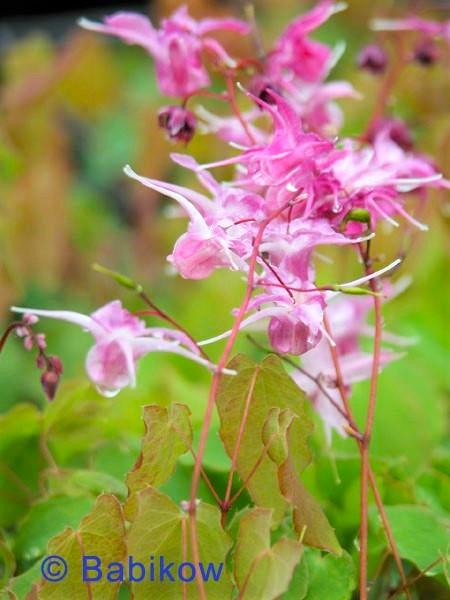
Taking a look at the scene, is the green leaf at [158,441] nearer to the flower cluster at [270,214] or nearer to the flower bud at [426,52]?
the flower cluster at [270,214]

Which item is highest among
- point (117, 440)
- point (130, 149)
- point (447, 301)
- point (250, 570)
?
point (250, 570)

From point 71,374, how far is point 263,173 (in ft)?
2.59

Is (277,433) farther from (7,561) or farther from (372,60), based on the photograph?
(372,60)

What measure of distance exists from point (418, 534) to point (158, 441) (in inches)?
6.5

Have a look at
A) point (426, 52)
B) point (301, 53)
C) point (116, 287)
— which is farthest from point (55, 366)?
point (116, 287)

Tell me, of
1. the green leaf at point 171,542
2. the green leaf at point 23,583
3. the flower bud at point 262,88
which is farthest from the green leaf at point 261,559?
the flower bud at point 262,88

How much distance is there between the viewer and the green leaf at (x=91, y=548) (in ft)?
1.52

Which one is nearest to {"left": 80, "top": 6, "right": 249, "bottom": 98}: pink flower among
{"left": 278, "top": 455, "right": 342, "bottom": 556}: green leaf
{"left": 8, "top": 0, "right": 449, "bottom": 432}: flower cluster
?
{"left": 8, "top": 0, "right": 449, "bottom": 432}: flower cluster

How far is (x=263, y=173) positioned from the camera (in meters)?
0.49

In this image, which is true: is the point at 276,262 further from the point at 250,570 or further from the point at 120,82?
the point at 120,82

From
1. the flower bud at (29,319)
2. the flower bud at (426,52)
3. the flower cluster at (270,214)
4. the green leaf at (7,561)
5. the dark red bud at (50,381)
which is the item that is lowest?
the green leaf at (7,561)

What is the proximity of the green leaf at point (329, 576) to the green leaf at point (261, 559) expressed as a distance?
0.22ft

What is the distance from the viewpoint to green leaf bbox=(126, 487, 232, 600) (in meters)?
0.45

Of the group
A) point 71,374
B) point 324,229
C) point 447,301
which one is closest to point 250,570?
point 324,229
